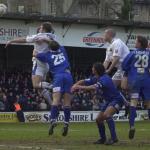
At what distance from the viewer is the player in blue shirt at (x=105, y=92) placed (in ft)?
44.5

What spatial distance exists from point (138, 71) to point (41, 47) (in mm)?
2939

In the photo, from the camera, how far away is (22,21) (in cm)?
3675

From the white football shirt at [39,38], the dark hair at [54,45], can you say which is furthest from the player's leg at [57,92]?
the white football shirt at [39,38]

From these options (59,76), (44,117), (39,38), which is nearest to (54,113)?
(59,76)

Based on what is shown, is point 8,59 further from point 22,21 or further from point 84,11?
point 84,11

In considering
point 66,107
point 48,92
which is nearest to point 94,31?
point 48,92

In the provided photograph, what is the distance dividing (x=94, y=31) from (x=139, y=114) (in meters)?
7.36

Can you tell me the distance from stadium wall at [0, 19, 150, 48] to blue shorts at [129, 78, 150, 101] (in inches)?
861

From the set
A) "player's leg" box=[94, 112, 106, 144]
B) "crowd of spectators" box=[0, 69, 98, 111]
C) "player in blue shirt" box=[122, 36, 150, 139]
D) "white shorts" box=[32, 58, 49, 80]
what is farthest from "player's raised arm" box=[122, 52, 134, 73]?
"crowd of spectators" box=[0, 69, 98, 111]

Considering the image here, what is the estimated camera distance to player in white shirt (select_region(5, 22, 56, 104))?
15320mm

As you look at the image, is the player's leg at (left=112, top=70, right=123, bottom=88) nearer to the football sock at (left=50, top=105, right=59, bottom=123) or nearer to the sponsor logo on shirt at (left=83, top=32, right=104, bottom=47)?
the football sock at (left=50, top=105, right=59, bottom=123)

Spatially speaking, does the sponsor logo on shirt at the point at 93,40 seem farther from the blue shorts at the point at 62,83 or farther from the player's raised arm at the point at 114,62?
the blue shorts at the point at 62,83

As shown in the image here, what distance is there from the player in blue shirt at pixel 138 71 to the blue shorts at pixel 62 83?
52.6 inches

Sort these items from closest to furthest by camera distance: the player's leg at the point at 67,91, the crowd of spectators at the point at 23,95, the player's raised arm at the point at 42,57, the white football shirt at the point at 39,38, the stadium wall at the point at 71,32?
the player's leg at the point at 67,91 < the player's raised arm at the point at 42,57 < the white football shirt at the point at 39,38 < the crowd of spectators at the point at 23,95 < the stadium wall at the point at 71,32
